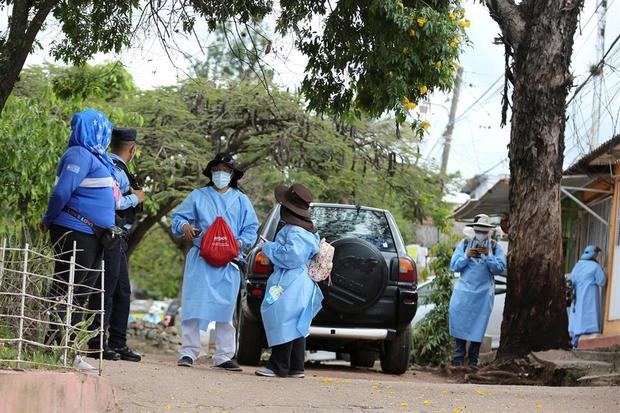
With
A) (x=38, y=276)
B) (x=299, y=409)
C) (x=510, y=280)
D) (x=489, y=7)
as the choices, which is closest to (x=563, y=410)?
(x=299, y=409)

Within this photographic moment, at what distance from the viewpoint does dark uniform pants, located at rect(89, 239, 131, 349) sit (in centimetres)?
876

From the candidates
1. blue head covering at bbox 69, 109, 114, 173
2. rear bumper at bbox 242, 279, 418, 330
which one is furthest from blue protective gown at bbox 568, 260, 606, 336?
blue head covering at bbox 69, 109, 114, 173

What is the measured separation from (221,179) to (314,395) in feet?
8.10

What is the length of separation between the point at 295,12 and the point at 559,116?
334 cm

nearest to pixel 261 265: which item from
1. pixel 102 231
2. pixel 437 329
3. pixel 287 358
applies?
pixel 287 358

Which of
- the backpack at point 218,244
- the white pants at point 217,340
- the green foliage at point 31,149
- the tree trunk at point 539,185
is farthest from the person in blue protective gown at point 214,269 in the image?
the tree trunk at point 539,185

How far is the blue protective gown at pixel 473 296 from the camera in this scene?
12938mm

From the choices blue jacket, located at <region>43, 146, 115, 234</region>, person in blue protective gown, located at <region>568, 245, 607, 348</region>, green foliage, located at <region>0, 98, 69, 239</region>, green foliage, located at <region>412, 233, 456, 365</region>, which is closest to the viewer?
blue jacket, located at <region>43, 146, 115, 234</region>

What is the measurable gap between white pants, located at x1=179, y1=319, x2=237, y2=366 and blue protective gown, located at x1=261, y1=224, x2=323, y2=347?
0.49m

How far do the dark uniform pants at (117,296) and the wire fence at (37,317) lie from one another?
62.9 inches

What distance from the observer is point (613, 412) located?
7.47 metres

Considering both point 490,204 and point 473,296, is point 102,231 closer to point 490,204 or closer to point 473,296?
point 473,296

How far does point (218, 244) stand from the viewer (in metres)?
9.26

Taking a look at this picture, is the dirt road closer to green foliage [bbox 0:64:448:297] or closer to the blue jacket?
the blue jacket
